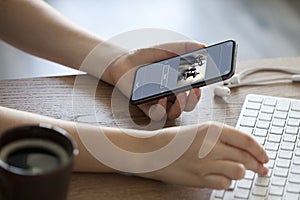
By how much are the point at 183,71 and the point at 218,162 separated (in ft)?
0.64

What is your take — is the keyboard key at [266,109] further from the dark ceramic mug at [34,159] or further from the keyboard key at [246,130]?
the dark ceramic mug at [34,159]

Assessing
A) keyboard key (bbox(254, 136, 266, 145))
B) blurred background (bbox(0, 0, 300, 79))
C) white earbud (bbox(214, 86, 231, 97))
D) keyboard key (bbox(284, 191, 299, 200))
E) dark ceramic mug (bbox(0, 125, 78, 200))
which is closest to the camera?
dark ceramic mug (bbox(0, 125, 78, 200))

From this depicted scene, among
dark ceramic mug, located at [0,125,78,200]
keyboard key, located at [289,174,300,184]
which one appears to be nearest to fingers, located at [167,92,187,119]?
keyboard key, located at [289,174,300,184]

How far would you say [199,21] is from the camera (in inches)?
97.2

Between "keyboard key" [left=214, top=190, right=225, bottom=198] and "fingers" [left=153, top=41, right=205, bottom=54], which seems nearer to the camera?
"keyboard key" [left=214, top=190, right=225, bottom=198]

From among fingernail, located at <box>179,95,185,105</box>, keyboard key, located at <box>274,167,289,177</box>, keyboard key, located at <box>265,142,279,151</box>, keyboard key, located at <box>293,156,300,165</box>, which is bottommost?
keyboard key, located at <box>274,167,289,177</box>

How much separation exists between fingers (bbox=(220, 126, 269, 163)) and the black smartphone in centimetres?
12

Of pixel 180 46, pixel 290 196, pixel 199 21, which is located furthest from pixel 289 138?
pixel 199 21

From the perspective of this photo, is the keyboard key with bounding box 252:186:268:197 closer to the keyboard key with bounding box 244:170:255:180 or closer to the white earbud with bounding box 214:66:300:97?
the keyboard key with bounding box 244:170:255:180

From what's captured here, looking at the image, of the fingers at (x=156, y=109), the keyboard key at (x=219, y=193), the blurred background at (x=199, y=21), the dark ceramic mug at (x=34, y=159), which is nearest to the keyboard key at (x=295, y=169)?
the keyboard key at (x=219, y=193)

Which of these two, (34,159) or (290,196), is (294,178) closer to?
(290,196)

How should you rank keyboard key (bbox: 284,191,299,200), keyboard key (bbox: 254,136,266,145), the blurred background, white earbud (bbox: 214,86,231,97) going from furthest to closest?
the blurred background
white earbud (bbox: 214,86,231,97)
keyboard key (bbox: 254,136,266,145)
keyboard key (bbox: 284,191,299,200)

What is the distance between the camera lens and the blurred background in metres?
2.33

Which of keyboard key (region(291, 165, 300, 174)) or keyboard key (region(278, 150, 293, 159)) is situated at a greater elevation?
keyboard key (region(278, 150, 293, 159))
